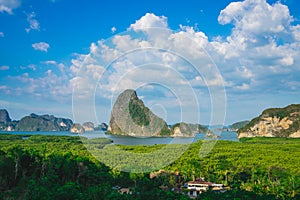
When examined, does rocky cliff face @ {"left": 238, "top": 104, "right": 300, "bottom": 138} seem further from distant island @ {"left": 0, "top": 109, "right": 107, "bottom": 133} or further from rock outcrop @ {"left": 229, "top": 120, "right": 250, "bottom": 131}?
distant island @ {"left": 0, "top": 109, "right": 107, "bottom": 133}

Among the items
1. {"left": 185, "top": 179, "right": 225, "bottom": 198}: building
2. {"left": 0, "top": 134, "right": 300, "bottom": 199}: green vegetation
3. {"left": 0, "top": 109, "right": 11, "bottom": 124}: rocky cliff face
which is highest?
{"left": 0, "top": 109, "right": 11, "bottom": 124}: rocky cliff face

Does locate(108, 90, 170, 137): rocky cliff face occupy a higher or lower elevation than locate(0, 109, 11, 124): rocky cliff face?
lower

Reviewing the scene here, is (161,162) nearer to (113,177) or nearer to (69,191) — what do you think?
(113,177)

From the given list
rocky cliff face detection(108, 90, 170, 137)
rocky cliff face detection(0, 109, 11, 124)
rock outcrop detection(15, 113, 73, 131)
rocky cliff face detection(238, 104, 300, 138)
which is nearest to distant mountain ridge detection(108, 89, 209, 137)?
rocky cliff face detection(108, 90, 170, 137)

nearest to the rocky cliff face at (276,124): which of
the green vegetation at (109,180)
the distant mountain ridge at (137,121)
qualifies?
the distant mountain ridge at (137,121)

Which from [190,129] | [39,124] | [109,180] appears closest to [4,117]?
[39,124]

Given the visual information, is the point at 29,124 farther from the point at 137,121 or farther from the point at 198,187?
the point at 198,187
